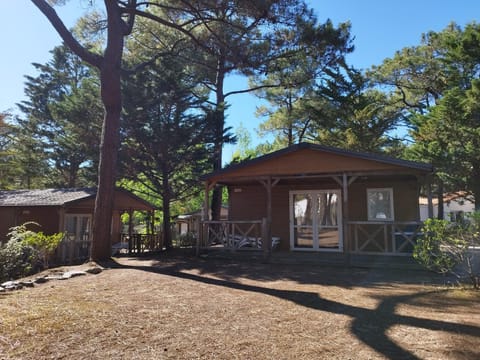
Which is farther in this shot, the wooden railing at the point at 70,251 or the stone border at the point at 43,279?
the wooden railing at the point at 70,251

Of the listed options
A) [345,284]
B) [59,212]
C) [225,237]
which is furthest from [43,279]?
[59,212]

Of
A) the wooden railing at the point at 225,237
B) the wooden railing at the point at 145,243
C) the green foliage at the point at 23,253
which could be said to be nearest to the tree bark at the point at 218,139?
the wooden railing at the point at 145,243

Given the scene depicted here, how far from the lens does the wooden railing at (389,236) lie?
897 cm

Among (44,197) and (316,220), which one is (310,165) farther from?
(44,197)

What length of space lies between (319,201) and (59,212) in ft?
34.2

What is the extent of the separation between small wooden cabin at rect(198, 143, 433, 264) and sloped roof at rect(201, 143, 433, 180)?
3cm

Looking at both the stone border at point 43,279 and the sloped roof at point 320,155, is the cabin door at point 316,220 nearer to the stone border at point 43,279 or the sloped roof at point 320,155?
the sloped roof at point 320,155

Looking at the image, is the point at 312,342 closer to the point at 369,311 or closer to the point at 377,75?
the point at 369,311

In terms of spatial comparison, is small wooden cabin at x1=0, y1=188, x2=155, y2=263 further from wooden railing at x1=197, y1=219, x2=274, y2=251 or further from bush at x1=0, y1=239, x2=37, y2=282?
wooden railing at x1=197, y1=219, x2=274, y2=251

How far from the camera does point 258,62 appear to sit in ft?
38.7

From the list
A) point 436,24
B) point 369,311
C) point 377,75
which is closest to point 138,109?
point 369,311

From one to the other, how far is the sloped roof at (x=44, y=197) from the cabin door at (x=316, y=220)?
28.7 ft

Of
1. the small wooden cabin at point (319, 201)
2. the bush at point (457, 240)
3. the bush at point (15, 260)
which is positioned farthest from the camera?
the small wooden cabin at point (319, 201)

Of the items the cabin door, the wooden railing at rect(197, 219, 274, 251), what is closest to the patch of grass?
the wooden railing at rect(197, 219, 274, 251)
